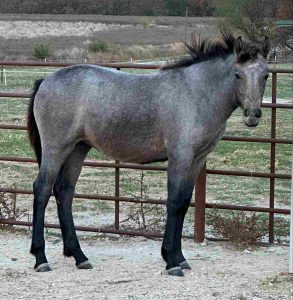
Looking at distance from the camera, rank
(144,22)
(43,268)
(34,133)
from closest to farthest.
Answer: (43,268), (34,133), (144,22)

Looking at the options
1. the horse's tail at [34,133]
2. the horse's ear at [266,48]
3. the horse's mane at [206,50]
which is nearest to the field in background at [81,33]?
the horse's tail at [34,133]

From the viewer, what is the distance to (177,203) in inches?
264

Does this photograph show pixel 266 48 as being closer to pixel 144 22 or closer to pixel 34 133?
pixel 34 133

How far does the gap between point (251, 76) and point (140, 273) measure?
179 centimetres

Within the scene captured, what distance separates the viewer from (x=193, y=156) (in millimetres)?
6648

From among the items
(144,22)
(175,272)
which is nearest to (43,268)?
(175,272)

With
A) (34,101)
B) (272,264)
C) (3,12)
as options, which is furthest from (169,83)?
(3,12)

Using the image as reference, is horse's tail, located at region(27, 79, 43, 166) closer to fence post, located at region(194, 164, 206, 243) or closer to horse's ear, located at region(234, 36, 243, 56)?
fence post, located at region(194, 164, 206, 243)

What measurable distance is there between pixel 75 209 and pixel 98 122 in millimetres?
2779

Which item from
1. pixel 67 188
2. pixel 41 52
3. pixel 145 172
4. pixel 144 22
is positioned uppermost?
pixel 67 188

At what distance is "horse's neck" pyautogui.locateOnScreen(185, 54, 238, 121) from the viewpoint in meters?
6.71

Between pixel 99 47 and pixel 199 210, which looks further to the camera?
pixel 99 47

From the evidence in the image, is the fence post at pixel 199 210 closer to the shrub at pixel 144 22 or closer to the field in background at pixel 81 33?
the field in background at pixel 81 33

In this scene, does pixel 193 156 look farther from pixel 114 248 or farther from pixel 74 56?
pixel 74 56
